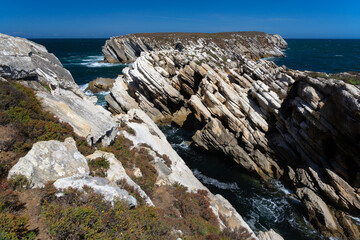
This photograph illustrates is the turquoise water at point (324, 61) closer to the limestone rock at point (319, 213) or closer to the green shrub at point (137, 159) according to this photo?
the limestone rock at point (319, 213)

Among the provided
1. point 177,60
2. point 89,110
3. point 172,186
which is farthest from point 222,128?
point 177,60

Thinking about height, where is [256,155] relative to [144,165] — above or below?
below

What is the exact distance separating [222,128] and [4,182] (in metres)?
23.9

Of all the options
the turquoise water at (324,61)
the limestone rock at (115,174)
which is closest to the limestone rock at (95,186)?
the limestone rock at (115,174)

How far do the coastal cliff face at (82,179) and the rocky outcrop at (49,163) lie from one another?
0.12 ft

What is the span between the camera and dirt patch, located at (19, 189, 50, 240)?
608 cm

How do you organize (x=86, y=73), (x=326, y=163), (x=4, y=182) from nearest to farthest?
1. (x=4, y=182)
2. (x=326, y=163)
3. (x=86, y=73)

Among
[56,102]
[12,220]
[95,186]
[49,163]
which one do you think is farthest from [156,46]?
[12,220]

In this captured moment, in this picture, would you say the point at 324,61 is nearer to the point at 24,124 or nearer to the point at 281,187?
the point at 281,187

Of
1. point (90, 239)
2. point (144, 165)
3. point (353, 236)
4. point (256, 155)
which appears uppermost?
point (90, 239)

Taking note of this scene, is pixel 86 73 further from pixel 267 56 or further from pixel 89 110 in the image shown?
pixel 267 56

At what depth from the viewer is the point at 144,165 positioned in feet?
48.5

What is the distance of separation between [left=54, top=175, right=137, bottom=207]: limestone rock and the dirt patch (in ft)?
2.51

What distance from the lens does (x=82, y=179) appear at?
865 cm
